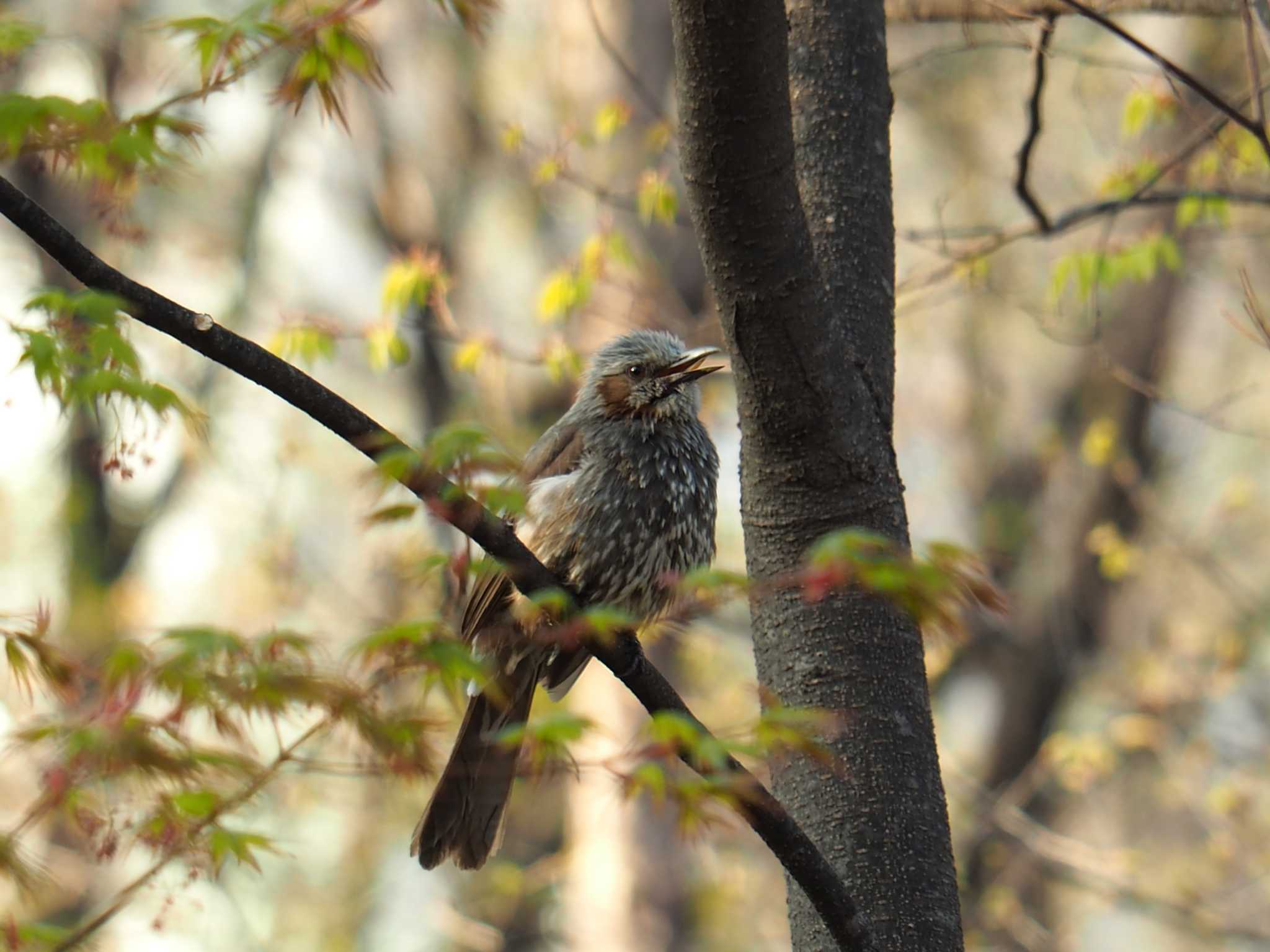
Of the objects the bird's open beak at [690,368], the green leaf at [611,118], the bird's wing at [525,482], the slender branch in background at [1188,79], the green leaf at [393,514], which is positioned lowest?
the green leaf at [393,514]

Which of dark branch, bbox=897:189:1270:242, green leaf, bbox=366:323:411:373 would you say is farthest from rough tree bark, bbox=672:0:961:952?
green leaf, bbox=366:323:411:373

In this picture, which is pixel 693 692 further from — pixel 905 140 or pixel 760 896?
pixel 905 140

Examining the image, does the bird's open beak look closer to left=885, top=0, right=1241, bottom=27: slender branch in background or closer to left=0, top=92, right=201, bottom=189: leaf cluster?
left=885, top=0, right=1241, bottom=27: slender branch in background

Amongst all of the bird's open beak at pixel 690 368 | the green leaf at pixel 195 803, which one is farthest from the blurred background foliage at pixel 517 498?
the bird's open beak at pixel 690 368

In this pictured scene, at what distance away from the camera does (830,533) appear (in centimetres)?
266

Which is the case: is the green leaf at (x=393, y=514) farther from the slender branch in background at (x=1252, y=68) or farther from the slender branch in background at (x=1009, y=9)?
the slender branch in background at (x=1009, y=9)

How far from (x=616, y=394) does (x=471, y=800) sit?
1300 millimetres

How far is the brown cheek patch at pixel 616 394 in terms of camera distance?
159 inches

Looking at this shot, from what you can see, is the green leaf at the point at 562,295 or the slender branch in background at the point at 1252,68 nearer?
the slender branch in background at the point at 1252,68

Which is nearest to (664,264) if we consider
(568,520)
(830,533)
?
(568,520)

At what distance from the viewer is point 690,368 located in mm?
4055

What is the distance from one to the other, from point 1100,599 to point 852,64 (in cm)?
644

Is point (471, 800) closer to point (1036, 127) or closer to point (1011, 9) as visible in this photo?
point (1036, 127)

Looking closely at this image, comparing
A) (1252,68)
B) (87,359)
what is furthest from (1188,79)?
(87,359)
